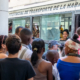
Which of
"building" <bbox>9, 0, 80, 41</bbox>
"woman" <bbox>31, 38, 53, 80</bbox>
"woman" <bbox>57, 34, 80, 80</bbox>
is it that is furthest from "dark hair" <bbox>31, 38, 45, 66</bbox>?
"building" <bbox>9, 0, 80, 41</bbox>

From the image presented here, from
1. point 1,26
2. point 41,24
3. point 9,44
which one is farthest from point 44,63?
point 41,24

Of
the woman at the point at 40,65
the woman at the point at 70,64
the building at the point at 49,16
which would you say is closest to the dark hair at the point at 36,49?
the woman at the point at 40,65

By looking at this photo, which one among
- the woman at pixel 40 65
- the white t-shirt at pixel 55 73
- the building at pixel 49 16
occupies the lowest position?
the white t-shirt at pixel 55 73

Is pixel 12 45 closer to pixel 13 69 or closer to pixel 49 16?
pixel 13 69

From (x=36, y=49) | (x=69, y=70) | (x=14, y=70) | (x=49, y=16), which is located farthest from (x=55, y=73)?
(x=49, y=16)

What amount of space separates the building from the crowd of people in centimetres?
289

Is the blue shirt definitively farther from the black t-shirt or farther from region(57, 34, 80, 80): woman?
the black t-shirt

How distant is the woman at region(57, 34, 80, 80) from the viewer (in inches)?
78.4

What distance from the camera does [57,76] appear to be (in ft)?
7.56

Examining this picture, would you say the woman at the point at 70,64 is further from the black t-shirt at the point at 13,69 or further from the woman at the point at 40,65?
the black t-shirt at the point at 13,69

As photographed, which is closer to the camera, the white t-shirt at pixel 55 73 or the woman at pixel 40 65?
the woman at pixel 40 65

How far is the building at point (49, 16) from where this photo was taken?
16.4ft

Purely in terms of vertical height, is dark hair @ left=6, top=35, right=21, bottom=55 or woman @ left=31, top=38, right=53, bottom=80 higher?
dark hair @ left=6, top=35, right=21, bottom=55

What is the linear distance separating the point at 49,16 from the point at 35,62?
12.8ft
